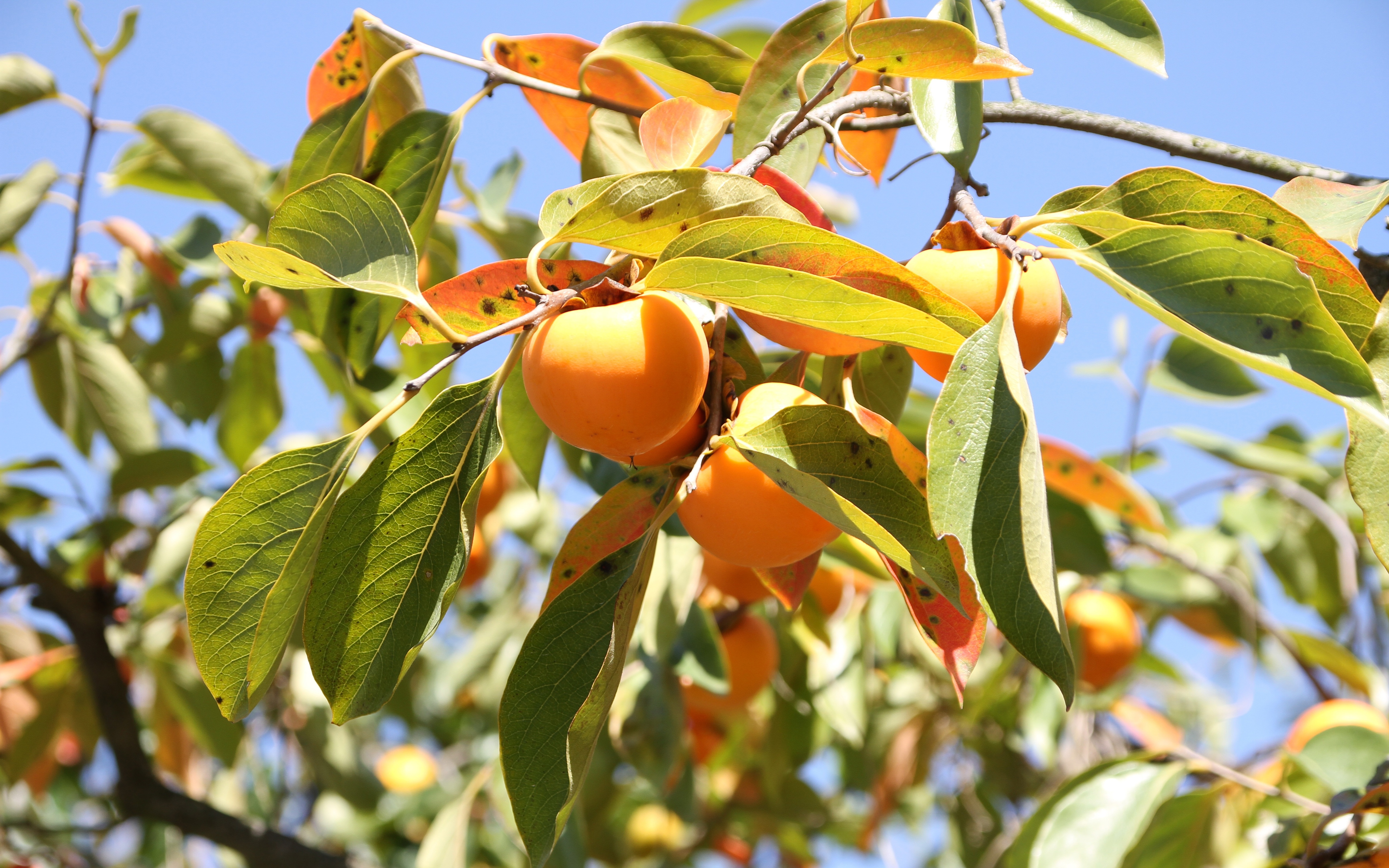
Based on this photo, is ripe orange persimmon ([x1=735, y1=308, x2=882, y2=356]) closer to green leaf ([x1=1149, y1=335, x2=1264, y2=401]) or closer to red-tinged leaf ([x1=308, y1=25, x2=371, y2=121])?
red-tinged leaf ([x1=308, y1=25, x2=371, y2=121])

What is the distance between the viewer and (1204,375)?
1866 mm

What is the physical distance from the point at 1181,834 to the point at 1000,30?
3.67ft

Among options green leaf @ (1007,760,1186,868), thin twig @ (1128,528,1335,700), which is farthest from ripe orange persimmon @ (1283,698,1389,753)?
green leaf @ (1007,760,1186,868)

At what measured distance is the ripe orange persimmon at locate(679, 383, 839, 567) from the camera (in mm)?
730

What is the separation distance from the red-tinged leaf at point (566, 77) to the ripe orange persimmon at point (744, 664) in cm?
89

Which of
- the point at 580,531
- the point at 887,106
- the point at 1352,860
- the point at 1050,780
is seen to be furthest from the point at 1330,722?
the point at 580,531

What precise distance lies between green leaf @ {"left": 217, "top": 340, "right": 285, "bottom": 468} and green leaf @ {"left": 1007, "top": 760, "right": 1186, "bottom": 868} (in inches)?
64.6

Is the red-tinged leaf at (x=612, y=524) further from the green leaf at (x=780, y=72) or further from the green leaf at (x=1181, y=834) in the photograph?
the green leaf at (x=1181, y=834)

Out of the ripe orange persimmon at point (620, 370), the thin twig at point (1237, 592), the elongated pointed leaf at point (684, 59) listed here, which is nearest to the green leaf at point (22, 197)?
the elongated pointed leaf at point (684, 59)

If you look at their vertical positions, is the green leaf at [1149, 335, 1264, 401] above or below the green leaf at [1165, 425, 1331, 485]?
above

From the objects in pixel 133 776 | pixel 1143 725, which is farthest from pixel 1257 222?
pixel 133 776

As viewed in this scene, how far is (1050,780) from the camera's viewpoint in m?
2.25

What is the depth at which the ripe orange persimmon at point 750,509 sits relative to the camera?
730 mm

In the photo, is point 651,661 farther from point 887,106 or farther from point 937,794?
point 937,794
